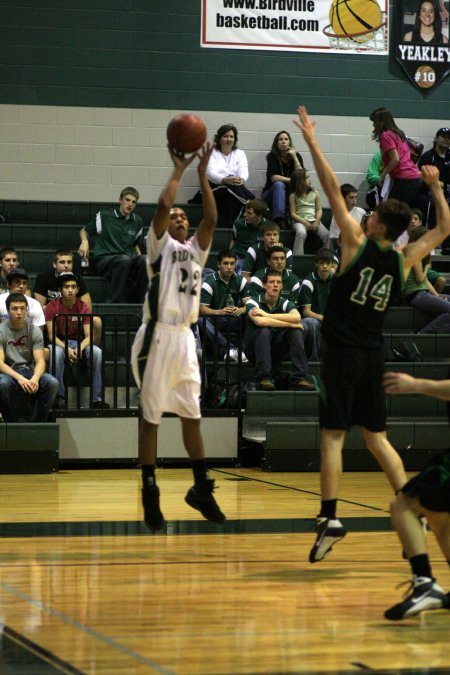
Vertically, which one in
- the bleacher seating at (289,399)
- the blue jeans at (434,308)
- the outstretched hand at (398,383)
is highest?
the outstretched hand at (398,383)

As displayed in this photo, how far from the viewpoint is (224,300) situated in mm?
10391

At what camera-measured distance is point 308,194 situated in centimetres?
1239

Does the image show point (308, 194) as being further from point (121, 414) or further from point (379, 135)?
point (121, 414)

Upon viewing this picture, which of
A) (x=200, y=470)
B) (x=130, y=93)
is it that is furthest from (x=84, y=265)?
(x=200, y=470)

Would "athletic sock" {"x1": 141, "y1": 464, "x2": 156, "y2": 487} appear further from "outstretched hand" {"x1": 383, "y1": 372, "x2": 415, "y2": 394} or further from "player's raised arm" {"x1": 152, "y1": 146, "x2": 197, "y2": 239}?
"outstretched hand" {"x1": 383, "y1": 372, "x2": 415, "y2": 394}

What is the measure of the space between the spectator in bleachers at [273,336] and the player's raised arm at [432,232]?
430 cm

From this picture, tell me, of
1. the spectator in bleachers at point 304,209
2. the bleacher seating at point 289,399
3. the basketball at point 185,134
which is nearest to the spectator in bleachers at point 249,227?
the bleacher seating at point 289,399

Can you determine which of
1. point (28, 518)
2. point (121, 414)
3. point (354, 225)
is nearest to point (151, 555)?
point (28, 518)

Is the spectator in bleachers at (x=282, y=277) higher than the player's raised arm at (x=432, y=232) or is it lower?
lower

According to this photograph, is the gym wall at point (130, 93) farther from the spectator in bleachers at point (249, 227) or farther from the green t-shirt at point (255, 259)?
the green t-shirt at point (255, 259)

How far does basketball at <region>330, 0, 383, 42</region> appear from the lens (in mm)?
13438

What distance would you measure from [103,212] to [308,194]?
7.64ft

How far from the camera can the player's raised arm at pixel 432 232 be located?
5469 millimetres

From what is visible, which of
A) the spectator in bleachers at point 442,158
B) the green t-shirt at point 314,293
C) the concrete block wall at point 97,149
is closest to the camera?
the green t-shirt at point 314,293
